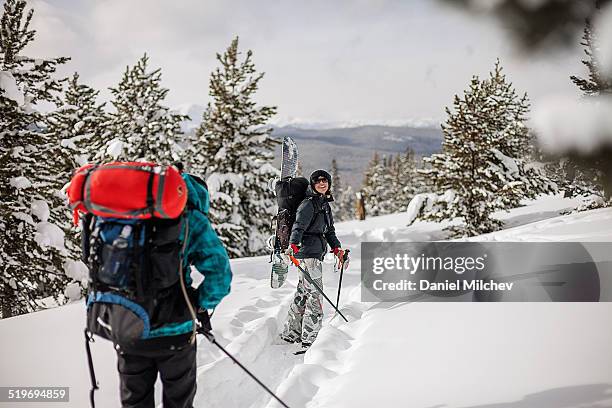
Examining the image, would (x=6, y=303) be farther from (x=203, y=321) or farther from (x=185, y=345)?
(x=185, y=345)

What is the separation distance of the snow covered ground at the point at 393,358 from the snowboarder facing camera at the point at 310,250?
Result: 0.30 meters

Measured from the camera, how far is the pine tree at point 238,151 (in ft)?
52.6

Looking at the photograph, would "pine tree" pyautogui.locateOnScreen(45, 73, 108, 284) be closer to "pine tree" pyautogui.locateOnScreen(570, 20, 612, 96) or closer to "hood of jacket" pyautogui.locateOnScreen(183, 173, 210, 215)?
"hood of jacket" pyautogui.locateOnScreen(183, 173, 210, 215)

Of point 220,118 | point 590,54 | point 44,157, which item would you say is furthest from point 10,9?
point 590,54

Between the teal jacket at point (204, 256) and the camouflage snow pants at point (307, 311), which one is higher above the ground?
the teal jacket at point (204, 256)

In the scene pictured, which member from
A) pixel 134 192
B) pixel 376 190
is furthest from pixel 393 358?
pixel 376 190

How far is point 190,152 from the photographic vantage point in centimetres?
1739

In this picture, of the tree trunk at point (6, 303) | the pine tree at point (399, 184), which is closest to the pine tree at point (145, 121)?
the tree trunk at point (6, 303)

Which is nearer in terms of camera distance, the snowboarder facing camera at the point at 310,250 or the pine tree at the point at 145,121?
the snowboarder facing camera at the point at 310,250

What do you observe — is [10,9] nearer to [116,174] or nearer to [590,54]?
[116,174]

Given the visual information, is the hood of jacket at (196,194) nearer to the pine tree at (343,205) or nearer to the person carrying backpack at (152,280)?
the person carrying backpack at (152,280)

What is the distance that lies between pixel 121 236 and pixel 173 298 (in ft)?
1.81

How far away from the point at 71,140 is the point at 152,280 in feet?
45.8

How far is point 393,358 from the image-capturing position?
419 centimetres
